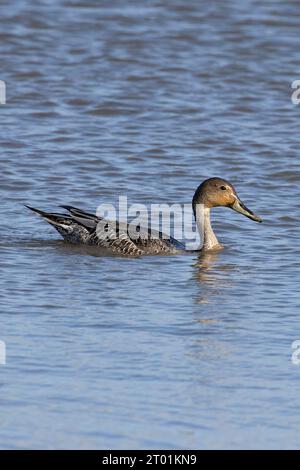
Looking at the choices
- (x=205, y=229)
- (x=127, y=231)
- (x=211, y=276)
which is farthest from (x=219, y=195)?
(x=211, y=276)

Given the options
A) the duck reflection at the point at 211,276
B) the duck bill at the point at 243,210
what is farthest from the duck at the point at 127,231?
the duck reflection at the point at 211,276

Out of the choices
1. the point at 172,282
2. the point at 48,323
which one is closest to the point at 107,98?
the point at 172,282

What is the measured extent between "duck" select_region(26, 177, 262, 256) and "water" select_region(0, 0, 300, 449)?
0.21 m

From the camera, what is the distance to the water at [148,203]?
666cm

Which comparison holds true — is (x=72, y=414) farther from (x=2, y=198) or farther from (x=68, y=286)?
(x=2, y=198)

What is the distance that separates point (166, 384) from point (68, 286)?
2.35 m

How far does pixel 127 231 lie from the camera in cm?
1076

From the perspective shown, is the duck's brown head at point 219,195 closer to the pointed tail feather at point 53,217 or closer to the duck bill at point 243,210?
the duck bill at point 243,210

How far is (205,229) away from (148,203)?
1.30 metres

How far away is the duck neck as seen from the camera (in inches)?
423

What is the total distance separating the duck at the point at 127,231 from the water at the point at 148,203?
0.71 feet

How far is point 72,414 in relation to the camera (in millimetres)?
6516

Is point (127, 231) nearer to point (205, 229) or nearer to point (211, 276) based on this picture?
point (205, 229)

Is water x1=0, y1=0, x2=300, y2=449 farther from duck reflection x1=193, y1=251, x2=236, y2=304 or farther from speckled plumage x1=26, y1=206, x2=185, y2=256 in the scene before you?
speckled plumage x1=26, y1=206, x2=185, y2=256
